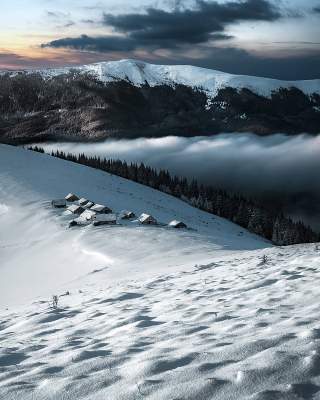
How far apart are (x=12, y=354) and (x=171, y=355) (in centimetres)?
396

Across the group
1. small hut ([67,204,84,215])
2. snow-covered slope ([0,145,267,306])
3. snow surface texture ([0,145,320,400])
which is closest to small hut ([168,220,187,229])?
snow-covered slope ([0,145,267,306])

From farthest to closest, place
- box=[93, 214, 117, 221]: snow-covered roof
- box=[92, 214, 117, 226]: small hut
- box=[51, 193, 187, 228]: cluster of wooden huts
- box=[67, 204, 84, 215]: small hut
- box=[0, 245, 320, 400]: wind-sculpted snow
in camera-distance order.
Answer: box=[67, 204, 84, 215]: small hut
box=[51, 193, 187, 228]: cluster of wooden huts
box=[93, 214, 117, 221]: snow-covered roof
box=[92, 214, 117, 226]: small hut
box=[0, 245, 320, 400]: wind-sculpted snow

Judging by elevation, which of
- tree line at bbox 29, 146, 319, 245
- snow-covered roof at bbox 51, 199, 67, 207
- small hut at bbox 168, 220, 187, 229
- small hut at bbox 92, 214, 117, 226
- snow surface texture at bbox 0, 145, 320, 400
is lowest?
tree line at bbox 29, 146, 319, 245

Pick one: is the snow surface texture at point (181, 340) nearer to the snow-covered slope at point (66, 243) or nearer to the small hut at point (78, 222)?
the snow-covered slope at point (66, 243)

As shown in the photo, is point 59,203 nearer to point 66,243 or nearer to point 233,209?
point 66,243

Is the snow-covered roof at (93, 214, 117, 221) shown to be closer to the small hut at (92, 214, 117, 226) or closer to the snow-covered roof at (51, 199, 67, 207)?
the small hut at (92, 214, 117, 226)

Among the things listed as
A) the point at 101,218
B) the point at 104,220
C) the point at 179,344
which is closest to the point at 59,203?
the point at 101,218

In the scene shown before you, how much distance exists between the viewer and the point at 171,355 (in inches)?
307

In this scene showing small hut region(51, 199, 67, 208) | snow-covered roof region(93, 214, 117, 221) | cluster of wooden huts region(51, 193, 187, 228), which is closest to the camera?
snow-covered roof region(93, 214, 117, 221)

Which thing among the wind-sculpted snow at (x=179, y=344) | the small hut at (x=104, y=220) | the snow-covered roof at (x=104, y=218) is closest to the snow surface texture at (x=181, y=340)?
the wind-sculpted snow at (x=179, y=344)

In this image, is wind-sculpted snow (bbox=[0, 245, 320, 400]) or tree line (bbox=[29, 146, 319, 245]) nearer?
wind-sculpted snow (bbox=[0, 245, 320, 400])

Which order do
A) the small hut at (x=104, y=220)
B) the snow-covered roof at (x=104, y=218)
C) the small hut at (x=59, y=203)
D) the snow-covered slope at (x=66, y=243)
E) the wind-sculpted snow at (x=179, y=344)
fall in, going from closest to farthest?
1. the wind-sculpted snow at (x=179, y=344)
2. the snow-covered slope at (x=66, y=243)
3. the small hut at (x=104, y=220)
4. the snow-covered roof at (x=104, y=218)
5. the small hut at (x=59, y=203)

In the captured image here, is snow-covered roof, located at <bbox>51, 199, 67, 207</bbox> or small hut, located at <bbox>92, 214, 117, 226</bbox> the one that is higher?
snow-covered roof, located at <bbox>51, 199, 67, 207</bbox>

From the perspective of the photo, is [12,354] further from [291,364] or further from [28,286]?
[28,286]
